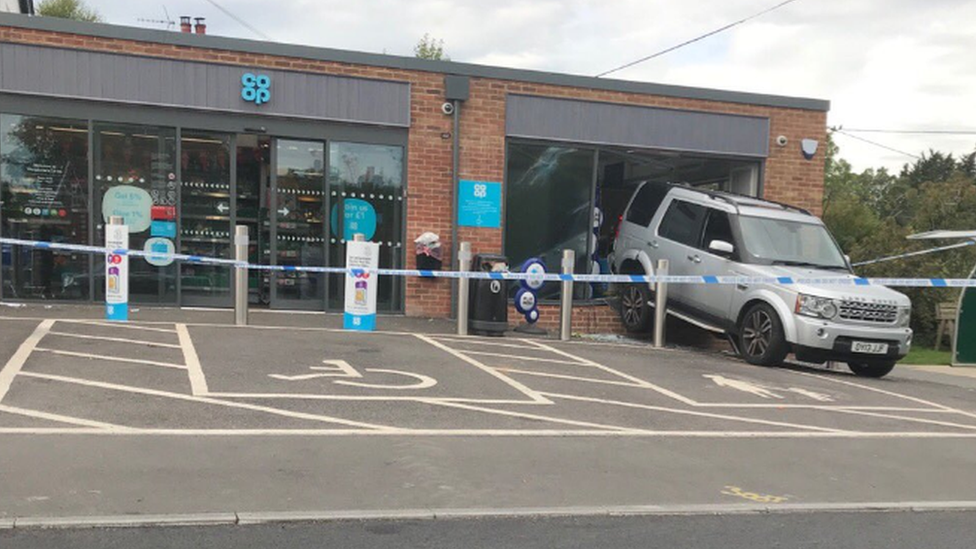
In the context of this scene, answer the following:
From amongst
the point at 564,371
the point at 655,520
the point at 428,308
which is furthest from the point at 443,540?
the point at 428,308

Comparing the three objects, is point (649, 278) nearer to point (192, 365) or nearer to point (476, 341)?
point (476, 341)

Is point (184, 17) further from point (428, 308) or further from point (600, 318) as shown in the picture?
point (600, 318)

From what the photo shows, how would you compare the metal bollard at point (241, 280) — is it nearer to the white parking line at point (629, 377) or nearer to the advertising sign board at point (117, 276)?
the advertising sign board at point (117, 276)

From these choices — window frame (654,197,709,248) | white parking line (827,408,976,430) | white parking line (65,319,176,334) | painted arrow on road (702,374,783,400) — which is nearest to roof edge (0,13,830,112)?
window frame (654,197,709,248)

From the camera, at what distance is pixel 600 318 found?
45.6ft

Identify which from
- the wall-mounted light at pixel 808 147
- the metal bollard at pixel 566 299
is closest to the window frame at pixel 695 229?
the metal bollard at pixel 566 299

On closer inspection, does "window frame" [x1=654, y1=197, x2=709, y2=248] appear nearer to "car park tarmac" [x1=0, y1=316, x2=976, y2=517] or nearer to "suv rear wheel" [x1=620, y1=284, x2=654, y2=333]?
"suv rear wheel" [x1=620, y1=284, x2=654, y2=333]

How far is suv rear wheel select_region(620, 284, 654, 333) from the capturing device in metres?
12.7

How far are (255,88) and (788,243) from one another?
8.61 metres

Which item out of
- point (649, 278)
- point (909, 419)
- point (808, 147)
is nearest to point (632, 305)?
point (649, 278)

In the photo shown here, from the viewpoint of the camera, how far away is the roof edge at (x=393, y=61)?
11562 millimetres

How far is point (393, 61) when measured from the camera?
42.1 ft

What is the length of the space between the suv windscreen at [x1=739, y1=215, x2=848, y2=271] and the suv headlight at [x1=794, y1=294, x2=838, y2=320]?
1091 millimetres

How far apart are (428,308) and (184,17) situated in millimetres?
13196
